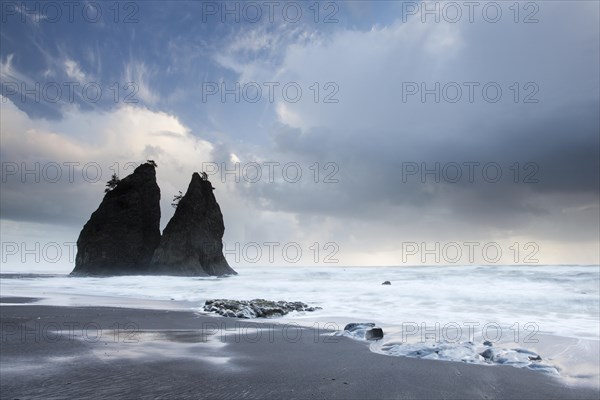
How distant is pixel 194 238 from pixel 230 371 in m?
48.0

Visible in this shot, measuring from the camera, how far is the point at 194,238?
50969mm

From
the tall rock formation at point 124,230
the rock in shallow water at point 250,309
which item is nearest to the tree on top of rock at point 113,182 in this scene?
the tall rock formation at point 124,230

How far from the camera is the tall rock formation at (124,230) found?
5128 cm

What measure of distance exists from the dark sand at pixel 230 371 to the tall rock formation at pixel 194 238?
136 feet

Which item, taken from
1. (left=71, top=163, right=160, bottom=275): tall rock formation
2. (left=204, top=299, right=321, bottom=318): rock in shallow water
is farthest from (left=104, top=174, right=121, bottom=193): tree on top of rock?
(left=204, top=299, right=321, bottom=318): rock in shallow water

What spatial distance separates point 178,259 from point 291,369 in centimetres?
4511

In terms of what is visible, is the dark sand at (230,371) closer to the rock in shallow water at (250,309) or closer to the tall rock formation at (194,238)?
the rock in shallow water at (250,309)

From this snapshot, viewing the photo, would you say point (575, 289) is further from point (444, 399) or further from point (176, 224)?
point (176, 224)

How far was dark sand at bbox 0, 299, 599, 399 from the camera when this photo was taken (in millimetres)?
3842

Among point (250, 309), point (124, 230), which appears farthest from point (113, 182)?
point (250, 309)

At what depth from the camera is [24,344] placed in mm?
5969

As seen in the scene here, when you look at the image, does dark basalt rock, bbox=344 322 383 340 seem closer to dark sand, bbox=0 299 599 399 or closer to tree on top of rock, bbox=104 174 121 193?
dark sand, bbox=0 299 599 399

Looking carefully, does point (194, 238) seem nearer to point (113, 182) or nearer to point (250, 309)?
point (113, 182)

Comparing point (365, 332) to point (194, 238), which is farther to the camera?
point (194, 238)
